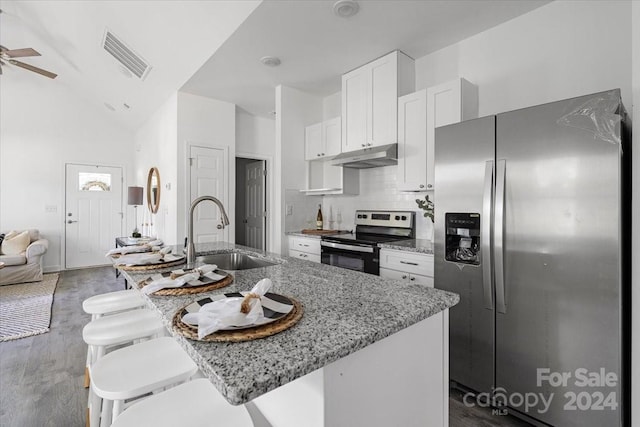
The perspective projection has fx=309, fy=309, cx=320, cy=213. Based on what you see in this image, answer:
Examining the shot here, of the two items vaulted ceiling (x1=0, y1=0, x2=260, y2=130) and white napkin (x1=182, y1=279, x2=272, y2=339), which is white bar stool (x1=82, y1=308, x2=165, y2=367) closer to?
white napkin (x1=182, y1=279, x2=272, y2=339)

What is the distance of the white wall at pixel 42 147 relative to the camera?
5.52 m

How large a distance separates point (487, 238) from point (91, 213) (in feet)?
23.6

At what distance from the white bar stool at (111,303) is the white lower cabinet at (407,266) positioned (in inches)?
72.1

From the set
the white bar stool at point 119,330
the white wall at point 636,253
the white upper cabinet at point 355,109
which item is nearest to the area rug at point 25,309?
the white bar stool at point 119,330

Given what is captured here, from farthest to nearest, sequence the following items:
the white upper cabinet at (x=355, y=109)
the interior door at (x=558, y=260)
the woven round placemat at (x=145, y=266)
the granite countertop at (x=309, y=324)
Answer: the white upper cabinet at (x=355, y=109) → the woven round placemat at (x=145, y=266) → the interior door at (x=558, y=260) → the granite countertop at (x=309, y=324)

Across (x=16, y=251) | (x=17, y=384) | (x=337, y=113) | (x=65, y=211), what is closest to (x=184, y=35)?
(x=337, y=113)

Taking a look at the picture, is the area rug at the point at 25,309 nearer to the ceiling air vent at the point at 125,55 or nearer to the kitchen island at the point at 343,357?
the kitchen island at the point at 343,357

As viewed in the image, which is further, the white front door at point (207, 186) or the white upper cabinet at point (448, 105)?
the white front door at point (207, 186)

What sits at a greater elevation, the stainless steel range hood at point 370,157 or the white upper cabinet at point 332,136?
the white upper cabinet at point 332,136

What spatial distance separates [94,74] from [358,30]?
14.1ft

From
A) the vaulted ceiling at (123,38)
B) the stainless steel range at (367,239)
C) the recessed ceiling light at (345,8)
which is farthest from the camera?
the stainless steel range at (367,239)

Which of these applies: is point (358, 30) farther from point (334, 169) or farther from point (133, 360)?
point (133, 360)

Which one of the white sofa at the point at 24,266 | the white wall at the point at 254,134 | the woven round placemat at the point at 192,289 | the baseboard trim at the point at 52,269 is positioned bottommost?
the baseboard trim at the point at 52,269

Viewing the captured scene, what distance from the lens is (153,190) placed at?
5031 millimetres
